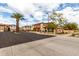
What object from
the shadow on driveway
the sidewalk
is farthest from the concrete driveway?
the shadow on driveway

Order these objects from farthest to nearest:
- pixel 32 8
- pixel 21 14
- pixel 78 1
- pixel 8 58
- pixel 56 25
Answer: pixel 56 25
pixel 21 14
pixel 32 8
pixel 78 1
pixel 8 58

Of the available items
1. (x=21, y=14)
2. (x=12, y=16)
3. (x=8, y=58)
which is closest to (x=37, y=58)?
(x=8, y=58)

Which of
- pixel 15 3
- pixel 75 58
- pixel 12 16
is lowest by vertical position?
pixel 75 58

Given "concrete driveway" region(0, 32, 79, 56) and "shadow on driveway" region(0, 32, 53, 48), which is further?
"shadow on driveway" region(0, 32, 53, 48)

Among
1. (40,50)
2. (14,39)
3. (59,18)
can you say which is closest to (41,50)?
(40,50)

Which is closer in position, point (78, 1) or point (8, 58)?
point (8, 58)

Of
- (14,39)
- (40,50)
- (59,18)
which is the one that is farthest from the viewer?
(59,18)

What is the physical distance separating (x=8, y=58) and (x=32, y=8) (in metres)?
8.29

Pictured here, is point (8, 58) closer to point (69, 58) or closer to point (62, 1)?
point (69, 58)

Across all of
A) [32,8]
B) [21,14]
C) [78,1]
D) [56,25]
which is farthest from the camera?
[56,25]

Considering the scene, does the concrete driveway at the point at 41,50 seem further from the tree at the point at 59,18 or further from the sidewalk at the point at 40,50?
the tree at the point at 59,18

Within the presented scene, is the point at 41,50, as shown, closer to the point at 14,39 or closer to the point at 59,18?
the point at 14,39

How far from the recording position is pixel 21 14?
16.0m

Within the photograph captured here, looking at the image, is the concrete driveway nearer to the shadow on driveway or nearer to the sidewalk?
the sidewalk
